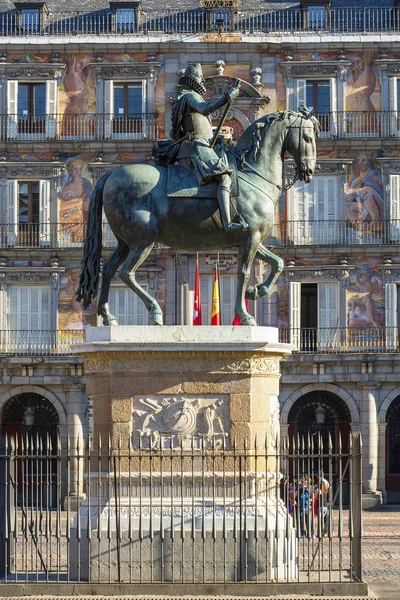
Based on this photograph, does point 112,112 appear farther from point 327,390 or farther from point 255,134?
point 255,134

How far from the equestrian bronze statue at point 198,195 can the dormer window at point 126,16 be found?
86.7 ft

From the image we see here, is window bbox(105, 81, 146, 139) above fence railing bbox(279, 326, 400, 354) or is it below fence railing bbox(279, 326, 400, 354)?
above

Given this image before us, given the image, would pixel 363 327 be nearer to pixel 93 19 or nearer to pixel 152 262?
pixel 152 262

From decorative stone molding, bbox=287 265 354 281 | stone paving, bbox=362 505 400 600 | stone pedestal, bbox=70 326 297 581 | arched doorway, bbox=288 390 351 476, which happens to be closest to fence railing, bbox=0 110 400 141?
decorative stone molding, bbox=287 265 354 281

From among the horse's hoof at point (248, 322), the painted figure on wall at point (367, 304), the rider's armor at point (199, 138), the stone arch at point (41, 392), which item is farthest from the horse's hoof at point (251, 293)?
the stone arch at point (41, 392)

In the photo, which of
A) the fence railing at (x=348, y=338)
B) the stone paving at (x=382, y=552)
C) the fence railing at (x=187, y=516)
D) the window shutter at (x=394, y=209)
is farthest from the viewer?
the window shutter at (x=394, y=209)

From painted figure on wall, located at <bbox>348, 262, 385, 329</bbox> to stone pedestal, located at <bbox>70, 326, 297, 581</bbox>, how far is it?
2554 cm

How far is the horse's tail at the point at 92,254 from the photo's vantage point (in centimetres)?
1711

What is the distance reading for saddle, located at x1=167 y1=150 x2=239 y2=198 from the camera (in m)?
16.6

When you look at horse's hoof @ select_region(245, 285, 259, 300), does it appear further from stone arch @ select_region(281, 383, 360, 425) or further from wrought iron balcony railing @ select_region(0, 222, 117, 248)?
wrought iron balcony railing @ select_region(0, 222, 117, 248)

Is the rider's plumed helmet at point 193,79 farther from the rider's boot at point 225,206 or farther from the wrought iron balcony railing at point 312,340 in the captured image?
the wrought iron balcony railing at point 312,340

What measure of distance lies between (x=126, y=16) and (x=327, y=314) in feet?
36.8

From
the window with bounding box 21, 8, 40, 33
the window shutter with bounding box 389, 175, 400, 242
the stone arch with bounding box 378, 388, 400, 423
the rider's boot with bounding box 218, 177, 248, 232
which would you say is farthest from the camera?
the window with bounding box 21, 8, 40, 33

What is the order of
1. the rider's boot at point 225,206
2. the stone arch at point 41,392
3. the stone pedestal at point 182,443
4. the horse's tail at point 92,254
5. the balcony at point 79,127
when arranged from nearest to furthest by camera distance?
the stone pedestal at point 182,443
the rider's boot at point 225,206
the horse's tail at point 92,254
the stone arch at point 41,392
the balcony at point 79,127
